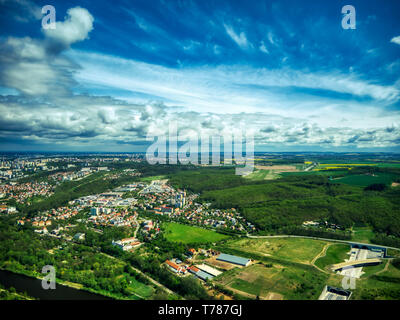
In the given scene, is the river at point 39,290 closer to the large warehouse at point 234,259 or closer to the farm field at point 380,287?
the large warehouse at point 234,259

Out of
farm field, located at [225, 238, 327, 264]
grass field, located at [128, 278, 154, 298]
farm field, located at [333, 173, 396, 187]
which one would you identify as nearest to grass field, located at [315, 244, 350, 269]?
farm field, located at [225, 238, 327, 264]

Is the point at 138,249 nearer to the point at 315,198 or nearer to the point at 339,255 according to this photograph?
the point at 339,255

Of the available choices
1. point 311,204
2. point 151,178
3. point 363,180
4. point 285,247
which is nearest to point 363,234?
point 285,247

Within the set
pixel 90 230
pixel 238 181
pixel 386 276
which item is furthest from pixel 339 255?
pixel 238 181

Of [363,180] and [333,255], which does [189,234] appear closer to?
[333,255]

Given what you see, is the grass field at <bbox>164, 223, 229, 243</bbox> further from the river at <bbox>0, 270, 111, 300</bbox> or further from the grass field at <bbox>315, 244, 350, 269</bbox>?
the river at <bbox>0, 270, 111, 300</bbox>

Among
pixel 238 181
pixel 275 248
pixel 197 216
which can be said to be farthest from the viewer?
pixel 238 181
